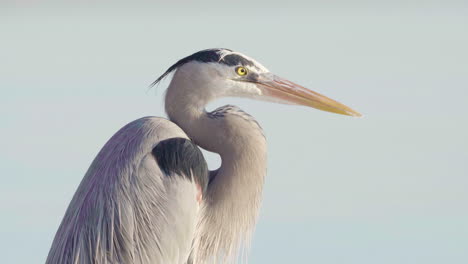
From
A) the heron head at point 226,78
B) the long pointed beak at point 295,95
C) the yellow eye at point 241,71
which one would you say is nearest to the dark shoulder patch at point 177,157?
the heron head at point 226,78

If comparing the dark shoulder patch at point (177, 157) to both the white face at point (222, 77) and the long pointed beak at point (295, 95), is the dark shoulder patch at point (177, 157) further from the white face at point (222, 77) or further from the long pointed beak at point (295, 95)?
the long pointed beak at point (295, 95)

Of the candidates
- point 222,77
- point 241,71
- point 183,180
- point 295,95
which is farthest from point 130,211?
point 295,95

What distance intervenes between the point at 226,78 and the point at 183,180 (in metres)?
0.66

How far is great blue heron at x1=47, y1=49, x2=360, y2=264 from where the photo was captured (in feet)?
15.7

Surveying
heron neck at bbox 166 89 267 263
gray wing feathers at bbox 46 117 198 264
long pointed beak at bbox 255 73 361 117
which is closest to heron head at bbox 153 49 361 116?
long pointed beak at bbox 255 73 361 117

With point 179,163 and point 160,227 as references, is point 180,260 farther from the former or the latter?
point 179,163

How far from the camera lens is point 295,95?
535cm

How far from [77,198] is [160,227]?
49cm

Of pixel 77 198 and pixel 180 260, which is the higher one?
pixel 77 198

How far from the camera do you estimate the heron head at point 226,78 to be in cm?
506

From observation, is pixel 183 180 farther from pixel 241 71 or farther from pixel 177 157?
pixel 241 71

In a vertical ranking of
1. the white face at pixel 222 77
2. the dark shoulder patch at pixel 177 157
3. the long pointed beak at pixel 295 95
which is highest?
the white face at pixel 222 77

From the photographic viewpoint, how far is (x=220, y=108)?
5141 millimetres

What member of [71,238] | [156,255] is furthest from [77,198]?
[156,255]
